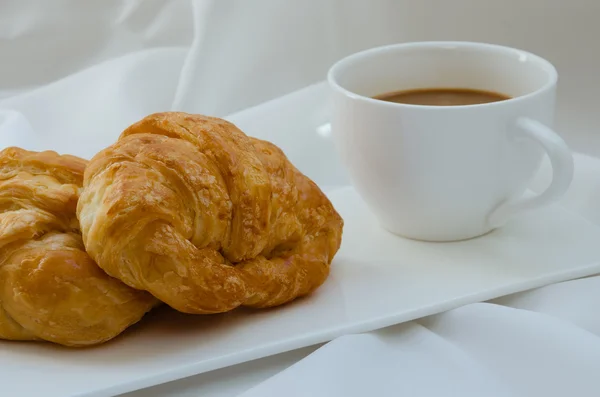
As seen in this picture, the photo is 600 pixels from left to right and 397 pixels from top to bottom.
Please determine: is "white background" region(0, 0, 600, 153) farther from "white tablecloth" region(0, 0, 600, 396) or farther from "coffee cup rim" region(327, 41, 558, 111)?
"coffee cup rim" region(327, 41, 558, 111)

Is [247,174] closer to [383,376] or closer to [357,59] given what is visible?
[383,376]

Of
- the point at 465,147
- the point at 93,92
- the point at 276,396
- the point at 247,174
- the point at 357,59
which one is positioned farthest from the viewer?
the point at 93,92

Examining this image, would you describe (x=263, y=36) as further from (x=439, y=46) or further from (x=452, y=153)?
(x=452, y=153)

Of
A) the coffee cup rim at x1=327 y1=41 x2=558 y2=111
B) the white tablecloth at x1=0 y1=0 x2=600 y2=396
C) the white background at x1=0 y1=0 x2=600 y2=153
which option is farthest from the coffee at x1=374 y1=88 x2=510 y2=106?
the white background at x1=0 y1=0 x2=600 y2=153

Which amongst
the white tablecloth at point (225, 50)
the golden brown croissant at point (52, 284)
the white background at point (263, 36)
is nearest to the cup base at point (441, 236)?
the white tablecloth at point (225, 50)

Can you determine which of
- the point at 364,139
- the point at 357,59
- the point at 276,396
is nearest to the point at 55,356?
the point at 276,396

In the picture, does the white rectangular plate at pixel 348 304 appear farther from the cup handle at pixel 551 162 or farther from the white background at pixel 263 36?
the white background at pixel 263 36
